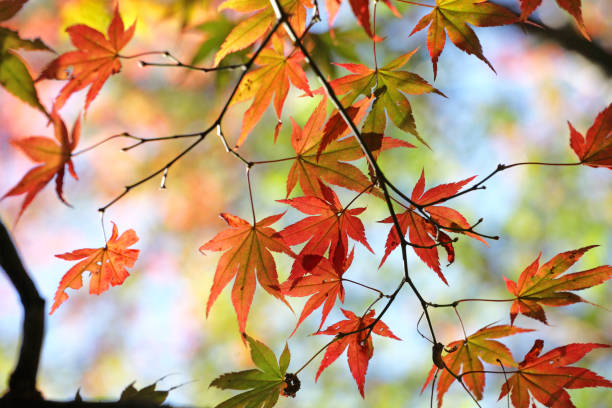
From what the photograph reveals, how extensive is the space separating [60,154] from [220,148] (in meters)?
3.79

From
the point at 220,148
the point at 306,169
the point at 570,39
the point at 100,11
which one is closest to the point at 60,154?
the point at 306,169

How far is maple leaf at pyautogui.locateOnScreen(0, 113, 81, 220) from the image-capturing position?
664 millimetres

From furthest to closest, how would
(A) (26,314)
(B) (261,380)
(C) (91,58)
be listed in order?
1. (B) (261,380)
2. (C) (91,58)
3. (A) (26,314)

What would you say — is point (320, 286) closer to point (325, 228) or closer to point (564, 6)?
point (325, 228)

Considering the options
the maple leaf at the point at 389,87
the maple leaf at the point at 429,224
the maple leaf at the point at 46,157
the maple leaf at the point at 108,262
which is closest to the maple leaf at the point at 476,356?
the maple leaf at the point at 429,224

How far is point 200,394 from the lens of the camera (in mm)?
4254

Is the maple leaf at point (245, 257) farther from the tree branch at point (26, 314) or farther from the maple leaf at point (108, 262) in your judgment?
the tree branch at point (26, 314)

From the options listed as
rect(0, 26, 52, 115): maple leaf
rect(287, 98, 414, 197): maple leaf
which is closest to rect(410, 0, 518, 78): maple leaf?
rect(287, 98, 414, 197): maple leaf

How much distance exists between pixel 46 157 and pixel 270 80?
0.44 metres

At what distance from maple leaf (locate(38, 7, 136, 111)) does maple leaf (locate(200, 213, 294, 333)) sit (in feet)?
1.06

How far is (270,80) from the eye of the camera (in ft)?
3.02

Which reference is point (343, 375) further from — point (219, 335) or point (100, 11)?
point (100, 11)

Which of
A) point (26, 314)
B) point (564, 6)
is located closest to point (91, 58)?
point (26, 314)

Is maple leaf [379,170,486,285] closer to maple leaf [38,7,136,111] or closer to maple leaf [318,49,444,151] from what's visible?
maple leaf [318,49,444,151]
